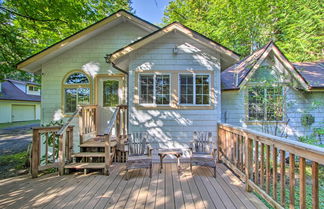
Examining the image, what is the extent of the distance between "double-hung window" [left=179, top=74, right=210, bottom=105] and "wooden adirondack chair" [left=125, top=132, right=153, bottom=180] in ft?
5.51

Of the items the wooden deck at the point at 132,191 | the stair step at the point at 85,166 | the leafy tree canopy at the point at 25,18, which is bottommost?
the wooden deck at the point at 132,191

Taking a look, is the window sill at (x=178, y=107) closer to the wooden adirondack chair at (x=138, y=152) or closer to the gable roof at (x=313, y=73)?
the wooden adirondack chair at (x=138, y=152)

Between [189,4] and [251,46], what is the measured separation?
22.8 ft

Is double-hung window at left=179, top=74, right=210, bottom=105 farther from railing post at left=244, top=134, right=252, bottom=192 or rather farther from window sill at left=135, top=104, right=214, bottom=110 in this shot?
railing post at left=244, top=134, right=252, bottom=192

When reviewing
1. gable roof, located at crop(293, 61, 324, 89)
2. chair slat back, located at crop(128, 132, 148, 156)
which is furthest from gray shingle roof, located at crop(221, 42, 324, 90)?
chair slat back, located at crop(128, 132, 148, 156)

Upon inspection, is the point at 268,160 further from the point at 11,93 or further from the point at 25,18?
the point at 11,93

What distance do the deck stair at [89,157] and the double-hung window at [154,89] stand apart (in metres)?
1.73

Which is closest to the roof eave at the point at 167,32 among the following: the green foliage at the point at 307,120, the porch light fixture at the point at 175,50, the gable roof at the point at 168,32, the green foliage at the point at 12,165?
the gable roof at the point at 168,32

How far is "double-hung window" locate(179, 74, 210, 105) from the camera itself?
200 inches

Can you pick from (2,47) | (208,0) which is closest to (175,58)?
(2,47)

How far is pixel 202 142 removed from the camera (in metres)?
4.54

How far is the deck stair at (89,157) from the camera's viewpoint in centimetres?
411

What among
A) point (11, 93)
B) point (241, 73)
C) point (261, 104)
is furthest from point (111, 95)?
point (11, 93)

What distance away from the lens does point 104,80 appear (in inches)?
263
